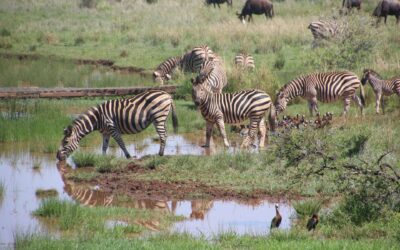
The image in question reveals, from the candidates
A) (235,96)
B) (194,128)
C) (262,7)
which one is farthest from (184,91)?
(262,7)

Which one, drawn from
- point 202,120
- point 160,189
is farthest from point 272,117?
point 160,189

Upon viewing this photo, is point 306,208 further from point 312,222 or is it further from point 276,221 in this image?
point 312,222

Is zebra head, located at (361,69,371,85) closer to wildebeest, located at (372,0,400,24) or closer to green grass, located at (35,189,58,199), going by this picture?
green grass, located at (35,189,58,199)

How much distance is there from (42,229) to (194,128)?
8.81m

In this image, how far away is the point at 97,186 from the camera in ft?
48.8

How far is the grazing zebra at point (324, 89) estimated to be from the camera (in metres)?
20.3

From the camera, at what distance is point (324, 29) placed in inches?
1158

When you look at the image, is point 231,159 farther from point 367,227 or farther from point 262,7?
point 262,7

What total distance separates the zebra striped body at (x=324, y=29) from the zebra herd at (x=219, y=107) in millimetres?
7017

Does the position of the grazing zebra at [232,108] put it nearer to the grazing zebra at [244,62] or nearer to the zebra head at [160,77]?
the grazing zebra at [244,62]

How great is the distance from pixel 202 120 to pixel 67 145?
15.5 feet

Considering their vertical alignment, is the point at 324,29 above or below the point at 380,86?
above

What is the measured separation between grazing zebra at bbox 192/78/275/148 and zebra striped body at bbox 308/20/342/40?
10008 mm

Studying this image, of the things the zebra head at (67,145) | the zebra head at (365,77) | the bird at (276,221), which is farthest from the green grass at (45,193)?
the zebra head at (365,77)
